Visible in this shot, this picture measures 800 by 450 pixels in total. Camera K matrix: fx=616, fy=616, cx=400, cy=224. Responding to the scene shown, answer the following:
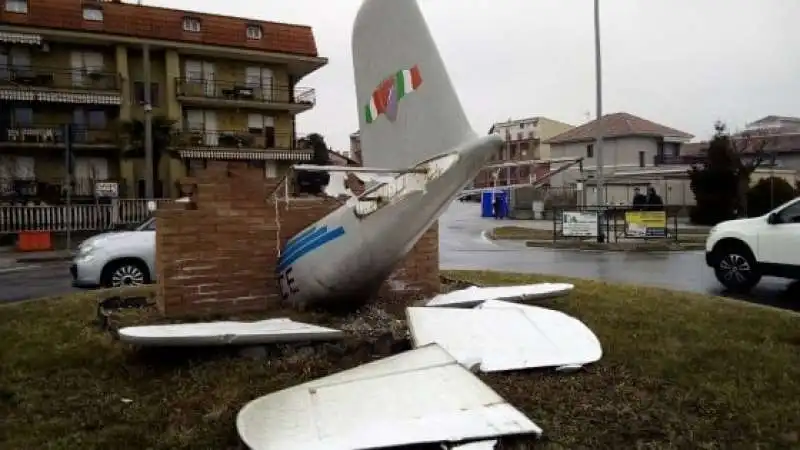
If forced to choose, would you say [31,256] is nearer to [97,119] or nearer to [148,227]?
[148,227]

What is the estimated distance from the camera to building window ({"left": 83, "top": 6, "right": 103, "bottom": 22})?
106 ft

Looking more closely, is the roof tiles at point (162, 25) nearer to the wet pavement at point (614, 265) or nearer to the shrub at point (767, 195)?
the wet pavement at point (614, 265)

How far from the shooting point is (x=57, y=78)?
3247cm

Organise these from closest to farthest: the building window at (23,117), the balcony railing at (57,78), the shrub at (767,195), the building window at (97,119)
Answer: the shrub at (767,195)
the balcony railing at (57,78)
the building window at (23,117)
the building window at (97,119)

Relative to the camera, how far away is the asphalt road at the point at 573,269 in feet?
34.5

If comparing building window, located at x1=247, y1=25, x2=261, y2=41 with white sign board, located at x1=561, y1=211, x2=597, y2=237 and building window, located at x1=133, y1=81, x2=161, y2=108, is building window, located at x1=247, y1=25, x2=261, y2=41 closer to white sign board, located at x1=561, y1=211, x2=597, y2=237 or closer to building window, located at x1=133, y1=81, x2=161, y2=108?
building window, located at x1=133, y1=81, x2=161, y2=108

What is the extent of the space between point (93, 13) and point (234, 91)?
8095 millimetres

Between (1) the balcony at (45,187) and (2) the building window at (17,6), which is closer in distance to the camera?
(1) the balcony at (45,187)

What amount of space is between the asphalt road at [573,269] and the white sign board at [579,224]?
163cm

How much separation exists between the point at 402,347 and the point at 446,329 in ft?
1.19

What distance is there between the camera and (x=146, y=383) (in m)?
4.26

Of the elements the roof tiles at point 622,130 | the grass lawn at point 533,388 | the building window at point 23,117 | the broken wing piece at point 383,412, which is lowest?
the grass lawn at point 533,388

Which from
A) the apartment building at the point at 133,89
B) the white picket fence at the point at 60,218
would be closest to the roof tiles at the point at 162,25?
the apartment building at the point at 133,89

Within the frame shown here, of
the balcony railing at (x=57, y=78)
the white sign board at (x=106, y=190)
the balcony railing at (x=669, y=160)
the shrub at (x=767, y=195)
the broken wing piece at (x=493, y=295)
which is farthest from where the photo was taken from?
the balcony railing at (x=669, y=160)
